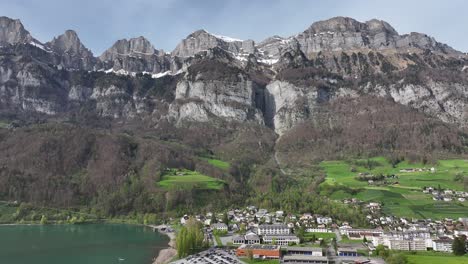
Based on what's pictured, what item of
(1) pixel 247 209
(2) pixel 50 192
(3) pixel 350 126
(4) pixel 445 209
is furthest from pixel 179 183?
(3) pixel 350 126

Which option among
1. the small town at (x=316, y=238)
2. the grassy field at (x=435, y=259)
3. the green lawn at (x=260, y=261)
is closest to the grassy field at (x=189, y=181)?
the small town at (x=316, y=238)

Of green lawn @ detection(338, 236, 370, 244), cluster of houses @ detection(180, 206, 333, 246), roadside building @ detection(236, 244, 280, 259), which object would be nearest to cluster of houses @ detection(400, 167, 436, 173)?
cluster of houses @ detection(180, 206, 333, 246)

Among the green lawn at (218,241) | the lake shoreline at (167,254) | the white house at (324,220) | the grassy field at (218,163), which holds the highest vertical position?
the grassy field at (218,163)

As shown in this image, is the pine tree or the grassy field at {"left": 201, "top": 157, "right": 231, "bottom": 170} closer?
the pine tree

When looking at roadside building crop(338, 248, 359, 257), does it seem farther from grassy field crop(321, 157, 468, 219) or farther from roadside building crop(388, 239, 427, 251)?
grassy field crop(321, 157, 468, 219)

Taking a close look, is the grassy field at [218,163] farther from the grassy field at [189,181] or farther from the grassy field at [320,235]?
the grassy field at [320,235]

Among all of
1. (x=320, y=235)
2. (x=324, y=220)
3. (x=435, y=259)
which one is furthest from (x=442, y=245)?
(x=324, y=220)
